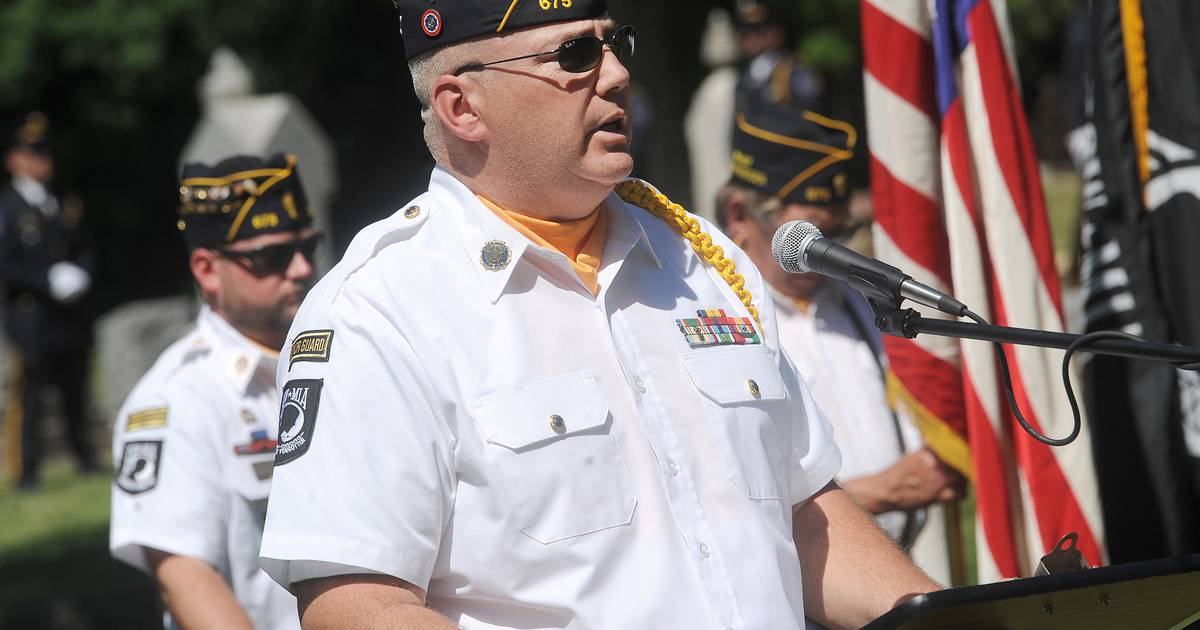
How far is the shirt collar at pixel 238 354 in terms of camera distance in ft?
13.0

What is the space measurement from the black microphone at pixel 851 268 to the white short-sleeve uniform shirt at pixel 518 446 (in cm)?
25

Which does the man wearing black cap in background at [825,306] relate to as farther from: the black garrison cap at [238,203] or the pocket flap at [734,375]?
the pocket flap at [734,375]

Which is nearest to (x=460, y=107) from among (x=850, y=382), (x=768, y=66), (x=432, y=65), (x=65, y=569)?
(x=432, y=65)

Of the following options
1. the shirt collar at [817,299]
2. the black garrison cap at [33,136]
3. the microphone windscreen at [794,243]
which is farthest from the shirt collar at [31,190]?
the microphone windscreen at [794,243]

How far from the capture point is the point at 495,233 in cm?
253

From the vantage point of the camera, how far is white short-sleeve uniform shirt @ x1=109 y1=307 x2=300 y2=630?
12.2 feet

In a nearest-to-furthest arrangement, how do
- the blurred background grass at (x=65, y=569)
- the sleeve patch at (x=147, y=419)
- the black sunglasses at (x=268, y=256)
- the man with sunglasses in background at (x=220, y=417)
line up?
the man with sunglasses in background at (x=220, y=417) < the sleeve patch at (x=147, y=419) < the black sunglasses at (x=268, y=256) < the blurred background grass at (x=65, y=569)

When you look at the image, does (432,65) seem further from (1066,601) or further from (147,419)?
(147,419)

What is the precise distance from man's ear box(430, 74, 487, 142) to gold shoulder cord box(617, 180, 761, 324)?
0.42 m

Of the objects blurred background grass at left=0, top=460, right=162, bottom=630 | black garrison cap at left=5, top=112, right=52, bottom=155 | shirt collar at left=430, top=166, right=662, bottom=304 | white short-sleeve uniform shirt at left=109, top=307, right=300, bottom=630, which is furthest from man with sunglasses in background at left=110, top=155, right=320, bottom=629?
black garrison cap at left=5, top=112, right=52, bottom=155

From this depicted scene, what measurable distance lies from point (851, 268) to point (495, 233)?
61cm

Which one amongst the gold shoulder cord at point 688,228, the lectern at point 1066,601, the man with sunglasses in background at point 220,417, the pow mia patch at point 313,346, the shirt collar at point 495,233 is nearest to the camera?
the lectern at point 1066,601

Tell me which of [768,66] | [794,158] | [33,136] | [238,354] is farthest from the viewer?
[768,66]

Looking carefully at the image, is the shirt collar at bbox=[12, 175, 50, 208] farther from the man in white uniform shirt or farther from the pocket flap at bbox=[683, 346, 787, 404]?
the pocket flap at bbox=[683, 346, 787, 404]
